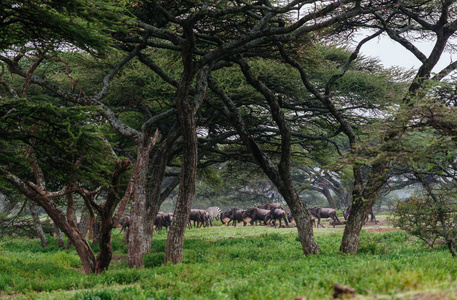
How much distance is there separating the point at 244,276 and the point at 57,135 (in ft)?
16.7

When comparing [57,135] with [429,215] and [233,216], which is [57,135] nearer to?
[429,215]

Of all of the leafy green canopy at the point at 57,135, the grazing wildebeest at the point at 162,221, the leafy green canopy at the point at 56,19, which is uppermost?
the leafy green canopy at the point at 56,19

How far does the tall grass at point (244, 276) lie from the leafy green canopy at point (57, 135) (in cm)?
266

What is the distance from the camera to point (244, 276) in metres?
9.09

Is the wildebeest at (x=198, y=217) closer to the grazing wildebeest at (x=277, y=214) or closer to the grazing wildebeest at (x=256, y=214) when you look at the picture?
the grazing wildebeest at (x=256, y=214)

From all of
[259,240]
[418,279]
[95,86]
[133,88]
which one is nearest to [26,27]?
[418,279]

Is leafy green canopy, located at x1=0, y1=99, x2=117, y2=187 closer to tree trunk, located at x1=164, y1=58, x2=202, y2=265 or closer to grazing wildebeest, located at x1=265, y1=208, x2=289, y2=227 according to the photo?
tree trunk, located at x1=164, y1=58, x2=202, y2=265

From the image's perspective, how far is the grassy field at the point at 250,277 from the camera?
580 cm

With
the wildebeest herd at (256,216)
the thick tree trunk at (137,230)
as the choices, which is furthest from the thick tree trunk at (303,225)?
the wildebeest herd at (256,216)

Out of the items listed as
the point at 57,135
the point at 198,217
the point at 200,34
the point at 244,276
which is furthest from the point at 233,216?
the point at 57,135

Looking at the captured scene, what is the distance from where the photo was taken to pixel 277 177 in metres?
14.5

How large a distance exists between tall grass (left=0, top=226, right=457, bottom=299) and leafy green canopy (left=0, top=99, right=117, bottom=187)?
8.74 ft

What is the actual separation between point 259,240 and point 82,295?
1355 cm

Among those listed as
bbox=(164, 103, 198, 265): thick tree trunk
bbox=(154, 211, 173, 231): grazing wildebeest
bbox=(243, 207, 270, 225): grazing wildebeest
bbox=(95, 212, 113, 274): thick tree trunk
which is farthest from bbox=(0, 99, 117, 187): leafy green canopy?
bbox=(243, 207, 270, 225): grazing wildebeest
